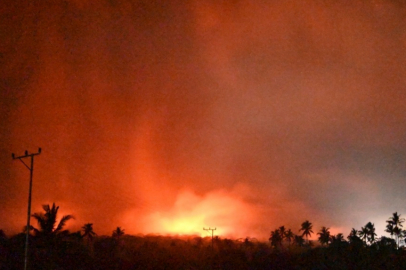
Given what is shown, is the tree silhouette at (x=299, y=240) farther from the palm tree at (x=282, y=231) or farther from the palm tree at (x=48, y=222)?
the palm tree at (x=48, y=222)

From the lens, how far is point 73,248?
153 ft

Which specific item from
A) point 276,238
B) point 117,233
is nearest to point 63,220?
point 117,233

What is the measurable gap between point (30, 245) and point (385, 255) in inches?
1859

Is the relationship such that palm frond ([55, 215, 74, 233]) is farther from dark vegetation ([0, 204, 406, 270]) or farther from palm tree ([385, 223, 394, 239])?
palm tree ([385, 223, 394, 239])

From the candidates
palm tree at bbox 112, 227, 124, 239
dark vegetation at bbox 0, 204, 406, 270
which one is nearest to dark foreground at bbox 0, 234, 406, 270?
dark vegetation at bbox 0, 204, 406, 270

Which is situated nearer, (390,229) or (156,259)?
(156,259)

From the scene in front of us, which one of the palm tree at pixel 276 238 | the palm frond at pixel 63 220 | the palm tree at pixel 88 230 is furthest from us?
the palm tree at pixel 276 238

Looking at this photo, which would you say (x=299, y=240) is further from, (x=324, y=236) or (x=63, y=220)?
(x=63, y=220)

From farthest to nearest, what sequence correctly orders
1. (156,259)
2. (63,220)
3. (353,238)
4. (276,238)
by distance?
1. (276,238)
2. (353,238)
3. (156,259)
4. (63,220)

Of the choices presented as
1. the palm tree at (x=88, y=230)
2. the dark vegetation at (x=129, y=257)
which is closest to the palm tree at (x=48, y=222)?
the dark vegetation at (x=129, y=257)

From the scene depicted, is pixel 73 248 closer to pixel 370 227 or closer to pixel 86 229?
pixel 86 229

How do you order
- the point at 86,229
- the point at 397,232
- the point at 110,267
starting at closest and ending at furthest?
1. the point at 110,267
2. the point at 86,229
3. the point at 397,232

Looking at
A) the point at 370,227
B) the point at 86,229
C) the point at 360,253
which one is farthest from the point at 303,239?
the point at 86,229

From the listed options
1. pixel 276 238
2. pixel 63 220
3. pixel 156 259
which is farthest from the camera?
pixel 276 238
